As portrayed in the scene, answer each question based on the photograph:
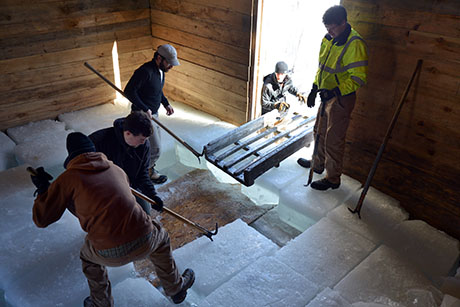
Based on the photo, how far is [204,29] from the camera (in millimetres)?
5242

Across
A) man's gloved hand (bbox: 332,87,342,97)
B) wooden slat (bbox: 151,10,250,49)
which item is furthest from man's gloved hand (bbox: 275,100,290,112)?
man's gloved hand (bbox: 332,87,342,97)

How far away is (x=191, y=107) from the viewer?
5988 millimetres

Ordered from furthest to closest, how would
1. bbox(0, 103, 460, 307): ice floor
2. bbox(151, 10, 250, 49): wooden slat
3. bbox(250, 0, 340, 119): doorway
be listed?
bbox(250, 0, 340, 119): doorway, bbox(151, 10, 250, 49): wooden slat, bbox(0, 103, 460, 307): ice floor

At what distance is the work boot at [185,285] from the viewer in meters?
2.76

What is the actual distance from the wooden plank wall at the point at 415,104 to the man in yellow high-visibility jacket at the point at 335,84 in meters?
0.33

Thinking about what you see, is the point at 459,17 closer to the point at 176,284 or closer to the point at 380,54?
the point at 380,54

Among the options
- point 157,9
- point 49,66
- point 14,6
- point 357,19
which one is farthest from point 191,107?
point 357,19

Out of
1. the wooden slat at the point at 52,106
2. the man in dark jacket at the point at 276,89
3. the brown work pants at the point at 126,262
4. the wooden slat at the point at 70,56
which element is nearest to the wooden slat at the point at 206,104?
the man in dark jacket at the point at 276,89

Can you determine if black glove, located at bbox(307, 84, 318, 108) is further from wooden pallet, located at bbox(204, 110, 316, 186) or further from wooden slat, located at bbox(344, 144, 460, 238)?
wooden slat, located at bbox(344, 144, 460, 238)

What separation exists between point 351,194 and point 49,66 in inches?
171

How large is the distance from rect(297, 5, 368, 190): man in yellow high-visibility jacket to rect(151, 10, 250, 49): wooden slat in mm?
1498

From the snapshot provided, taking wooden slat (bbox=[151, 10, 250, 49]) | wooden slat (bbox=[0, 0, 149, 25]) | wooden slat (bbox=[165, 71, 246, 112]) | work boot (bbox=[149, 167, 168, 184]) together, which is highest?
wooden slat (bbox=[0, 0, 149, 25])

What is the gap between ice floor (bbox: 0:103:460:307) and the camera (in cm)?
276

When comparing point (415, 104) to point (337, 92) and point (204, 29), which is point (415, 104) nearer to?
point (337, 92)
